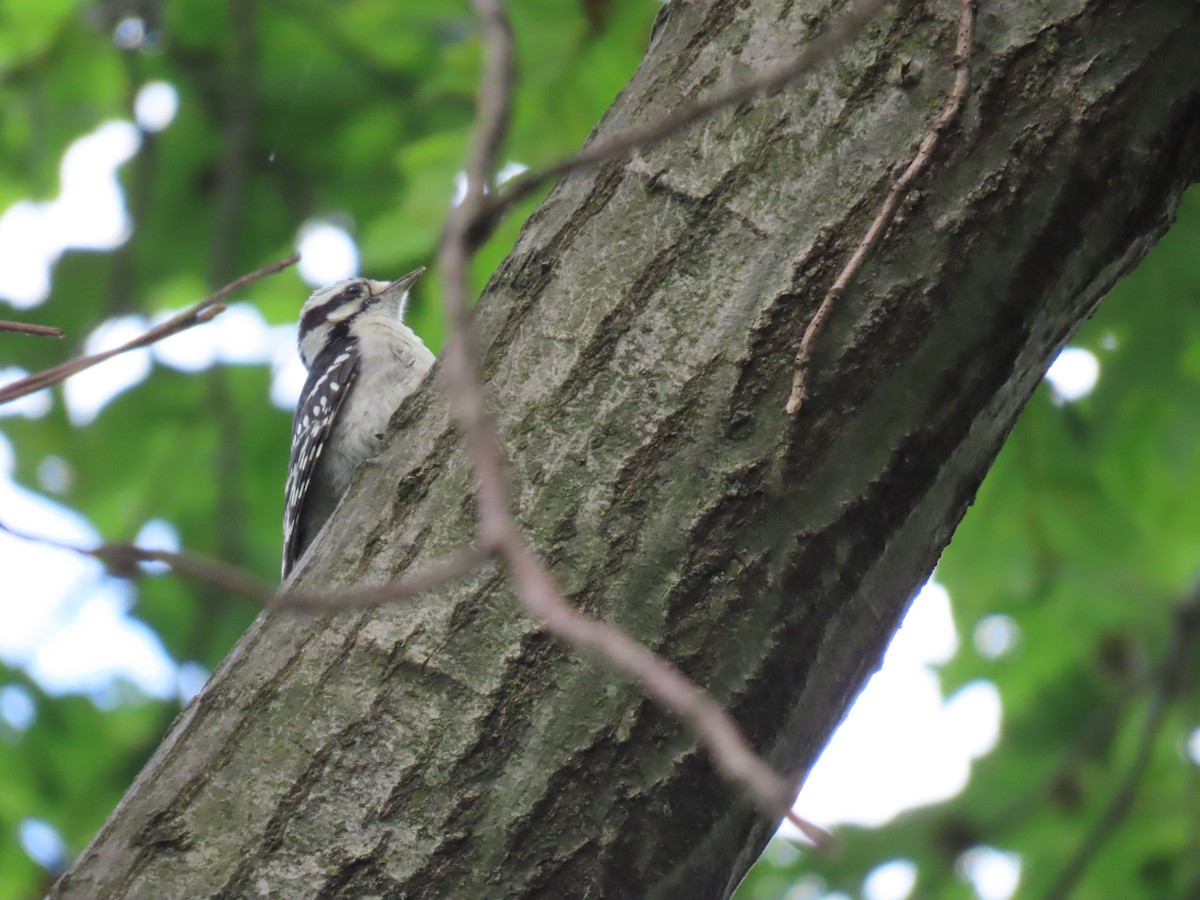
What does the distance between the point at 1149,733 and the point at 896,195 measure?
4.26 metres

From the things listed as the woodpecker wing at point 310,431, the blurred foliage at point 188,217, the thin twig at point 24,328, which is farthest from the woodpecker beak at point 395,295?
the thin twig at point 24,328

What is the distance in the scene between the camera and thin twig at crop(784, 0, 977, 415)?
2.09 metres

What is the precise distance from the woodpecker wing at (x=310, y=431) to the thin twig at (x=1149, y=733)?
3.63 meters

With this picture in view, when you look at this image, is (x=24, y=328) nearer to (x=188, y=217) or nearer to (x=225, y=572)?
(x=225, y=572)

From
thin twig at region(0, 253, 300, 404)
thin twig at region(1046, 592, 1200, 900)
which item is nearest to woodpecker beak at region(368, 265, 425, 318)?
thin twig at region(1046, 592, 1200, 900)

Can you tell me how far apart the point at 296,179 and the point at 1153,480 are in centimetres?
430

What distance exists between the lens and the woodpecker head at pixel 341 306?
6551 mm

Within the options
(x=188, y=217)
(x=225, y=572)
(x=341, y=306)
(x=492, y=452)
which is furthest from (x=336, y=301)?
(x=492, y=452)

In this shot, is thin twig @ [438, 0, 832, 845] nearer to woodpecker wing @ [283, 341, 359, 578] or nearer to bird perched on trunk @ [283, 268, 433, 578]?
bird perched on trunk @ [283, 268, 433, 578]

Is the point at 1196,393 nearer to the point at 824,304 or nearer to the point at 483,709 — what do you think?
the point at 824,304

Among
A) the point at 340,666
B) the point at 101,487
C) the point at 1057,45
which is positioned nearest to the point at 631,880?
the point at 340,666

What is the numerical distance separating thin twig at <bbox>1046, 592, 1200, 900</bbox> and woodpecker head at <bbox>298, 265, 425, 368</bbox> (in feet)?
13.6

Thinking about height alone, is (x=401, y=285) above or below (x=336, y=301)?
below

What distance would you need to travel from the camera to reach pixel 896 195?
208 centimetres
